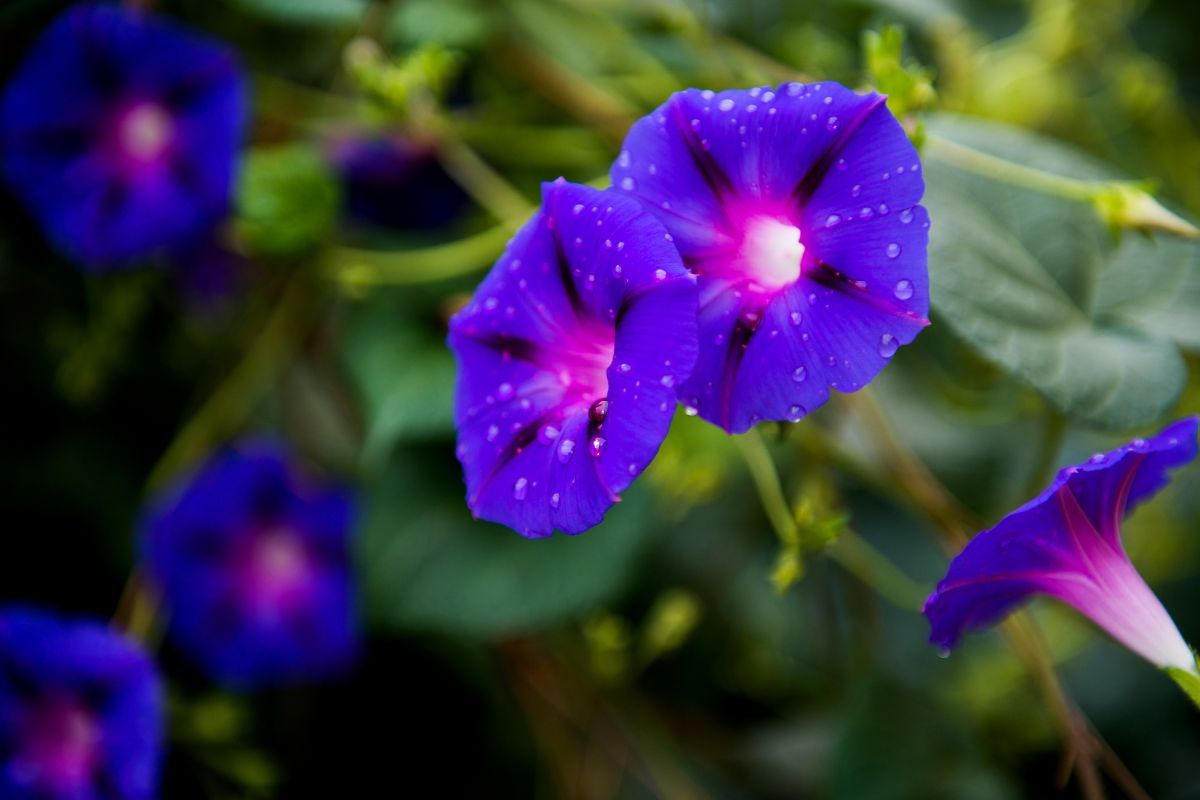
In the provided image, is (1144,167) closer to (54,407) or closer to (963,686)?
(963,686)

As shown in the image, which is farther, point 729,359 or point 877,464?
point 877,464

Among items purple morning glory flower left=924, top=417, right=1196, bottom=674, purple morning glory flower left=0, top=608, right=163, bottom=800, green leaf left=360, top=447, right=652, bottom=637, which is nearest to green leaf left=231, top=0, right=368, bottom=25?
green leaf left=360, top=447, right=652, bottom=637

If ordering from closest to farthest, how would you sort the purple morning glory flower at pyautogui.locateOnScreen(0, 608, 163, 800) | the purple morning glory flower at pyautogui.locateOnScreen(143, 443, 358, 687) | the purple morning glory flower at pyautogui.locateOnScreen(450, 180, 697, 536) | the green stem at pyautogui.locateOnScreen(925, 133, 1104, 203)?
the purple morning glory flower at pyautogui.locateOnScreen(450, 180, 697, 536) < the green stem at pyautogui.locateOnScreen(925, 133, 1104, 203) < the purple morning glory flower at pyautogui.locateOnScreen(0, 608, 163, 800) < the purple morning glory flower at pyautogui.locateOnScreen(143, 443, 358, 687)

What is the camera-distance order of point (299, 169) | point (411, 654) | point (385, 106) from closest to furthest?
point (385, 106)
point (299, 169)
point (411, 654)

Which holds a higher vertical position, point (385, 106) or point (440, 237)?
point (385, 106)

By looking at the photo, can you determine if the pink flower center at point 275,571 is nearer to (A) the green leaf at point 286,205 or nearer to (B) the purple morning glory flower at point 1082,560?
(A) the green leaf at point 286,205

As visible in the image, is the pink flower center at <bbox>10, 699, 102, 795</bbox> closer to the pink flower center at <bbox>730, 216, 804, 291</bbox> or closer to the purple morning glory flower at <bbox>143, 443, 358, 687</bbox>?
the purple morning glory flower at <bbox>143, 443, 358, 687</bbox>

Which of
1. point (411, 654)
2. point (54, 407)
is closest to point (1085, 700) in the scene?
point (411, 654)
